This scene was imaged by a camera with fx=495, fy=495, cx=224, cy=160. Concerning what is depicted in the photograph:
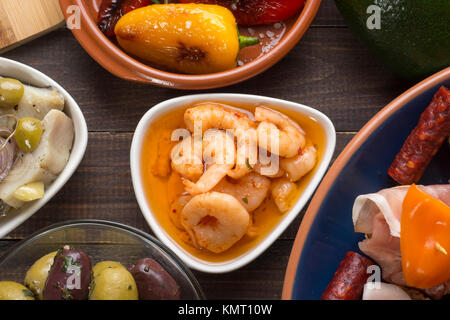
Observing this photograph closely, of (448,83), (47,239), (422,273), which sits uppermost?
(448,83)

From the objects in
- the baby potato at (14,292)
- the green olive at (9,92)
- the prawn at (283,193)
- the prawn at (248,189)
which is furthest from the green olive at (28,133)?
the prawn at (283,193)

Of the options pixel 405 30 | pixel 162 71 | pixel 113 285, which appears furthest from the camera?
pixel 162 71

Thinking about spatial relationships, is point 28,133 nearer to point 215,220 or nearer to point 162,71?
point 162,71

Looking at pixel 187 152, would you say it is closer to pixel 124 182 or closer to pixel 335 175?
pixel 124 182

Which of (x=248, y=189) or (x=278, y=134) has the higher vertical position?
(x=278, y=134)

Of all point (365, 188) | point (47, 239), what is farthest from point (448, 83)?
point (47, 239)

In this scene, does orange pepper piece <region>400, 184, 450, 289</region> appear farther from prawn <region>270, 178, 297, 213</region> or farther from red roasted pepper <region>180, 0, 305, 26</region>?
red roasted pepper <region>180, 0, 305, 26</region>

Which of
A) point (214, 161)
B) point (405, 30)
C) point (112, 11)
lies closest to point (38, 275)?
point (214, 161)
